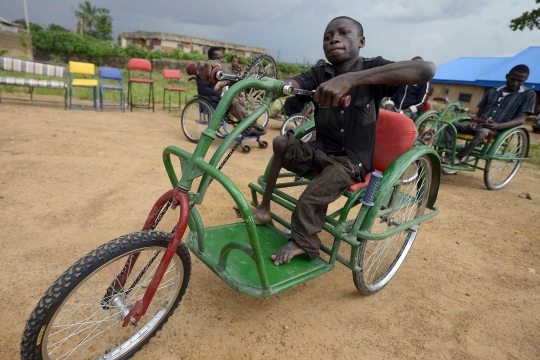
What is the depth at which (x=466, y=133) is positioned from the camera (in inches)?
209

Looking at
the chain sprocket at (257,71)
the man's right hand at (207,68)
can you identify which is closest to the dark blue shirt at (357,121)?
the chain sprocket at (257,71)

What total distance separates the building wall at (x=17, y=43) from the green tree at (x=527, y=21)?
2574 cm

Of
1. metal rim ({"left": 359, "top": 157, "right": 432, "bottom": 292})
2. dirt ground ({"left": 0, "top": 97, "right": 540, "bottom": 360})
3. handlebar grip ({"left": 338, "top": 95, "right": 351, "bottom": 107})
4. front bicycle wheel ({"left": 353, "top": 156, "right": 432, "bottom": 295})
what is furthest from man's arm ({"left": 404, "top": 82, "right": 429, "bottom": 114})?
handlebar grip ({"left": 338, "top": 95, "right": 351, "bottom": 107})

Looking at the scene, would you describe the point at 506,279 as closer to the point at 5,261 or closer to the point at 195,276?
the point at 195,276

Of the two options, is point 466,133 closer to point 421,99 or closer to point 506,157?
point 506,157

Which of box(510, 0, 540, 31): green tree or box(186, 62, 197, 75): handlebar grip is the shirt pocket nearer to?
box(186, 62, 197, 75): handlebar grip

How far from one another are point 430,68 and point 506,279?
2199 mm

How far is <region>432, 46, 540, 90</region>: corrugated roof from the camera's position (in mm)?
15788

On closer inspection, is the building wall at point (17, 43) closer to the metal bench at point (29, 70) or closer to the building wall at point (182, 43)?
the building wall at point (182, 43)

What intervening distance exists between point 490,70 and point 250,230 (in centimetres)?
2170

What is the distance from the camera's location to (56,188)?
12.0ft

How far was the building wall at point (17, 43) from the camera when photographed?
1995 cm

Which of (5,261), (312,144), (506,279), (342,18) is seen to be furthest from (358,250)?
(5,261)

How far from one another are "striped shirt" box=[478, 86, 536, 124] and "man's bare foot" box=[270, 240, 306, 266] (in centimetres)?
475
